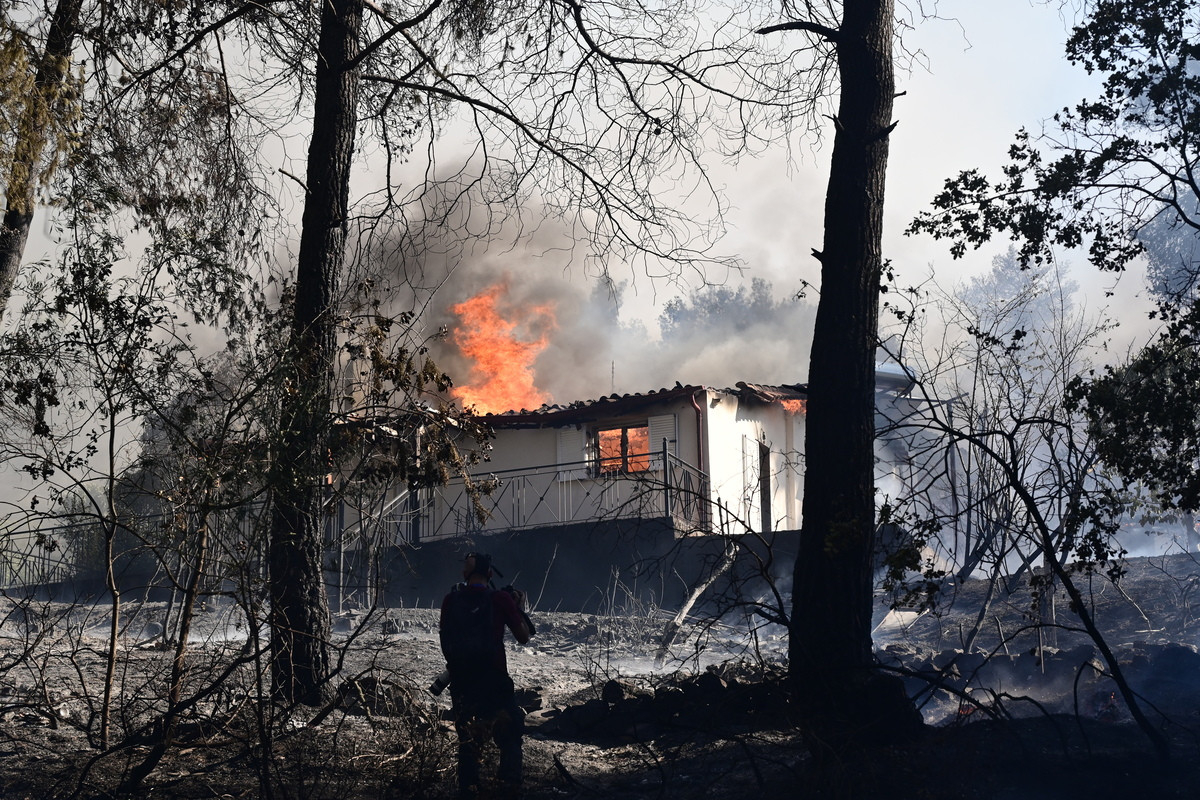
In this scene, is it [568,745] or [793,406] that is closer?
[568,745]

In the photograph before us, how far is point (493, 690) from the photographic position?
6.04 meters

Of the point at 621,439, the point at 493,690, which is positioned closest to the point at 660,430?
the point at 621,439

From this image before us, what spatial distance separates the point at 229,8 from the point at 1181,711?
1076 cm

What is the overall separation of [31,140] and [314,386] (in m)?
3.11

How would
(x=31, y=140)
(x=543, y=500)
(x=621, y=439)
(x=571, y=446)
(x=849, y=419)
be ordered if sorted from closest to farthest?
(x=849, y=419)
(x=31, y=140)
(x=543, y=500)
(x=621, y=439)
(x=571, y=446)

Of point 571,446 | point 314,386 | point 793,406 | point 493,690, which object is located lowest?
point 493,690

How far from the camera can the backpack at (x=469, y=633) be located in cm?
602

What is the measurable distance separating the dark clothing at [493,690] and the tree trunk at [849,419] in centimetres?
173

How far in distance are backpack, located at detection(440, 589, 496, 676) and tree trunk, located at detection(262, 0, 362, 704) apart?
2.82 ft

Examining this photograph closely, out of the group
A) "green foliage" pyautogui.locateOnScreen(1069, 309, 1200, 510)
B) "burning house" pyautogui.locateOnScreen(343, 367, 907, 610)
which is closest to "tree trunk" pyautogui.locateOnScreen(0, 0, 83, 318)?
"green foliage" pyautogui.locateOnScreen(1069, 309, 1200, 510)

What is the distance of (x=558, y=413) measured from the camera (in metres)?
19.9

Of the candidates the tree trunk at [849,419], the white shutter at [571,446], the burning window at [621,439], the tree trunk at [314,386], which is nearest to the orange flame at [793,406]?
the burning window at [621,439]

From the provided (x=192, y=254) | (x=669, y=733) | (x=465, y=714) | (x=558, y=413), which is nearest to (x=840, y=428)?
(x=669, y=733)

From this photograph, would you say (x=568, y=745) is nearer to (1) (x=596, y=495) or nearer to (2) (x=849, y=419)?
(2) (x=849, y=419)
